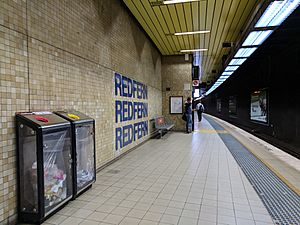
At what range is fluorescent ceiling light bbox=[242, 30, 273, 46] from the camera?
16.2 ft

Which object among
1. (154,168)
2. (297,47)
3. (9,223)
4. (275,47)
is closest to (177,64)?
(275,47)

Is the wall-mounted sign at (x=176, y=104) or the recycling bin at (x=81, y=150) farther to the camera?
the wall-mounted sign at (x=176, y=104)

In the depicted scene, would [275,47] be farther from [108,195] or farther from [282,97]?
[108,195]

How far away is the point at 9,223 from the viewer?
6.40ft

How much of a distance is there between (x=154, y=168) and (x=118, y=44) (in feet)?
10.0

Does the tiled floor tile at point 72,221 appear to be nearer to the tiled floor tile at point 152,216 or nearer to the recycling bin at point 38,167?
the recycling bin at point 38,167

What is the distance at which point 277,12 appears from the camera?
3.77 metres

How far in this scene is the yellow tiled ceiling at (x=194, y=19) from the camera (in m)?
4.91

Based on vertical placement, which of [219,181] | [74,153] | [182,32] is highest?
[182,32]

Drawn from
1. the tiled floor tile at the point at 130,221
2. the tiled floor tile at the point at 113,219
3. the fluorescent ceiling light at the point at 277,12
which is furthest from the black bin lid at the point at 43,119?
the fluorescent ceiling light at the point at 277,12

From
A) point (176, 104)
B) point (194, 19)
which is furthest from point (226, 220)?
point (176, 104)

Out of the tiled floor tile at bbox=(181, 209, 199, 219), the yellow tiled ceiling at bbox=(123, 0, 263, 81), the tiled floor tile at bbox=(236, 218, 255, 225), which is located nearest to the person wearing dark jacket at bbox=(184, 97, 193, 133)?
the yellow tiled ceiling at bbox=(123, 0, 263, 81)

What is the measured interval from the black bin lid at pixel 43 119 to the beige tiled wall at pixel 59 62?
0.10 metres

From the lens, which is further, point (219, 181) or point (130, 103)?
point (130, 103)
